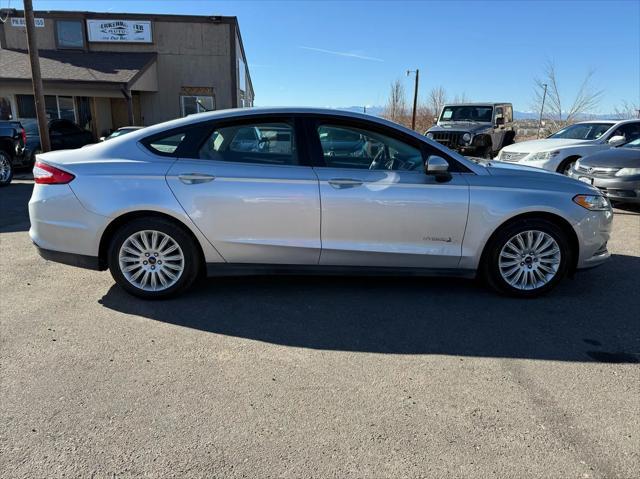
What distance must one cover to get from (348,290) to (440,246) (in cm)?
94

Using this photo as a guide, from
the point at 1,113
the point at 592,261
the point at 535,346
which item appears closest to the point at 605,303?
the point at 592,261

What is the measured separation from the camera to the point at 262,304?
4.19 metres

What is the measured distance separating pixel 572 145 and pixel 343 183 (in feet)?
28.0

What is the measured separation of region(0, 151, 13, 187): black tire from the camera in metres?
11.2

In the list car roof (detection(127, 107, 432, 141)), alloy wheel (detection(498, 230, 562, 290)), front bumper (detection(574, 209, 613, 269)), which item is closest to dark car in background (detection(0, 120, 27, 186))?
car roof (detection(127, 107, 432, 141))

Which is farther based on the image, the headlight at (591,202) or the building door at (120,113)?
the building door at (120,113)

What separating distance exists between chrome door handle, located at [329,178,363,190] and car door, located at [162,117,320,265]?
0.47ft

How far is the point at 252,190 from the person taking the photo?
401 centimetres

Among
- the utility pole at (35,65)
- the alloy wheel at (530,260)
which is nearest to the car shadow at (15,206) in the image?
the utility pole at (35,65)

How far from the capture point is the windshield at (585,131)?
1158 cm

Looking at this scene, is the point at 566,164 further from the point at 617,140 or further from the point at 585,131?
the point at 585,131

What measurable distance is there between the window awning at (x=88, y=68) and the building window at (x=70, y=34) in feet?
1.57

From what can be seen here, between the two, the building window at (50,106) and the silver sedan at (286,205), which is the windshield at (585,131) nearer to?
the silver sedan at (286,205)

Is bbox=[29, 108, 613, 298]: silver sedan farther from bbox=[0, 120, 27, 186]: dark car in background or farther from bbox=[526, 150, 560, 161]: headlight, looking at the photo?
bbox=[0, 120, 27, 186]: dark car in background
